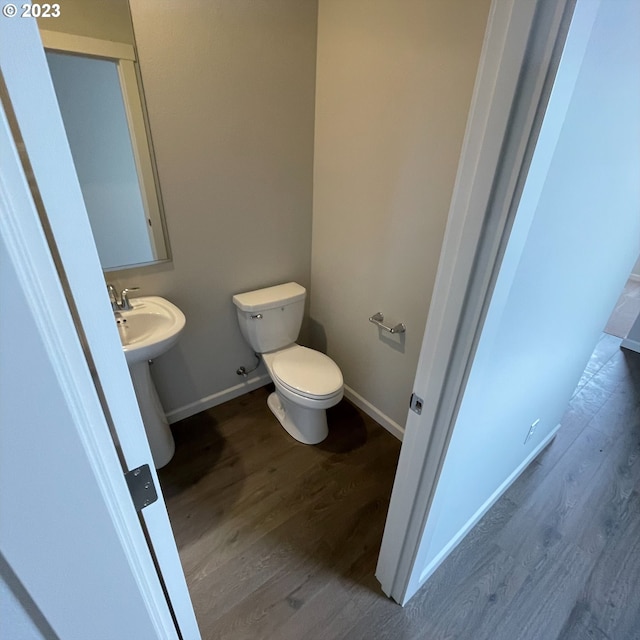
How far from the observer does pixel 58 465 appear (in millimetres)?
360

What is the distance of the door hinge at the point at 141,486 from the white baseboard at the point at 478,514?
1192 millimetres

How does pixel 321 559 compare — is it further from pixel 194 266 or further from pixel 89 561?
pixel 194 266

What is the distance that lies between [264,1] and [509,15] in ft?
4.60

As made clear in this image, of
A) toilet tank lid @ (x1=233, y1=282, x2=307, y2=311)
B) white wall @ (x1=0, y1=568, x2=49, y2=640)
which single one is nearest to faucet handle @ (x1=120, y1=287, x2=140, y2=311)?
toilet tank lid @ (x1=233, y1=282, x2=307, y2=311)

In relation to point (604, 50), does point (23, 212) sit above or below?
below

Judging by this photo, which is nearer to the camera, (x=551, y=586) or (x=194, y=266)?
(x=551, y=586)

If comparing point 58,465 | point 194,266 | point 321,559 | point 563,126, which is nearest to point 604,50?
point 563,126

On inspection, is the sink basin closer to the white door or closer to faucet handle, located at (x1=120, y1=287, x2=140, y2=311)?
faucet handle, located at (x1=120, y1=287, x2=140, y2=311)

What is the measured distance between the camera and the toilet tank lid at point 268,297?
1868mm

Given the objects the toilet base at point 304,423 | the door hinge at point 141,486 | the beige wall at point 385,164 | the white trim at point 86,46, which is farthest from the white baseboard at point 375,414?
the white trim at point 86,46

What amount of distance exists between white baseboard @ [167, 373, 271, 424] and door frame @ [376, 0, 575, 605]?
1.46 m

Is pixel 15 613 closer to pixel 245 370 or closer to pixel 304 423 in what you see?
pixel 304 423

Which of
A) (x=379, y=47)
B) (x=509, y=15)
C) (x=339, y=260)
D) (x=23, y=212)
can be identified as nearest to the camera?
(x=23, y=212)

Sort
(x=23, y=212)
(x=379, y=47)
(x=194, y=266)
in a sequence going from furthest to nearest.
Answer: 1. (x=194, y=266)
2. (x=379, y=47)
3. (x=23, y=212)
